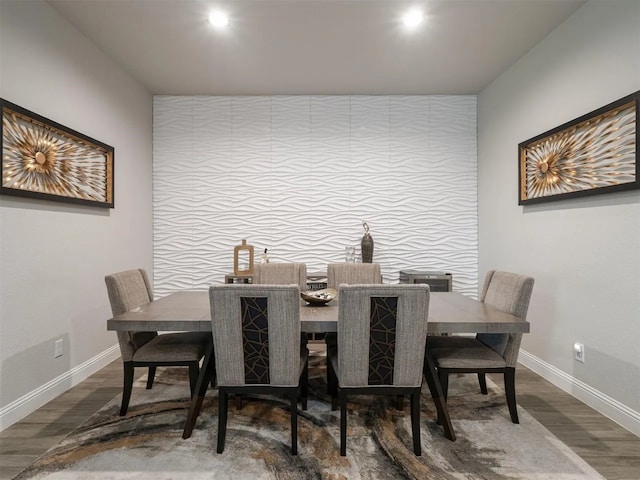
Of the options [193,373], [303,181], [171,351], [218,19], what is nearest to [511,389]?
[193,373]

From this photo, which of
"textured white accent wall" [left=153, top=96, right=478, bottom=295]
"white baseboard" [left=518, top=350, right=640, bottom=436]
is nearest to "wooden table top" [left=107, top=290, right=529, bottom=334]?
"white baseboard" [left=518, top=350, right=640, bottom=436]

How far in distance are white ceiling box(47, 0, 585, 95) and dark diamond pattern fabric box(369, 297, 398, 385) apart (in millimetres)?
2048

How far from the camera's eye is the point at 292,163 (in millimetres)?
3816

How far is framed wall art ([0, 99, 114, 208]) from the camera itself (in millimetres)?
2016

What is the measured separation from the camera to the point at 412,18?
7.91 feet

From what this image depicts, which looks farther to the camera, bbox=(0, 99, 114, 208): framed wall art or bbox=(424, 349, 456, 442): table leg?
bbox=(0, 99, 114, 208): framed wall art

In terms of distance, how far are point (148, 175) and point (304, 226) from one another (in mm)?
1850

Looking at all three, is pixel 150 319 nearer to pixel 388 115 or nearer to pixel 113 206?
pixel 113 206

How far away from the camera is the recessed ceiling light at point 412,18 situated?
7.75 feet

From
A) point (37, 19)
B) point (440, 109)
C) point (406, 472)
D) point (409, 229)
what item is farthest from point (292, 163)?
point (406, 472)

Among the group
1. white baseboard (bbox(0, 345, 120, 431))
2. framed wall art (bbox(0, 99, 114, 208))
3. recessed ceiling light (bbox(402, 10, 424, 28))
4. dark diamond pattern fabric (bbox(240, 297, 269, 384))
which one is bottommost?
white baseboard (bbox(0, 345, 120, 431))

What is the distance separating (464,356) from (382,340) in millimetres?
646

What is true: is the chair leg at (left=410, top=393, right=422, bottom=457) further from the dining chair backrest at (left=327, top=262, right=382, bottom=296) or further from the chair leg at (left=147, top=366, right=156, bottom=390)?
the chair leg at (left=147, top=366, right=156, bottom=390)

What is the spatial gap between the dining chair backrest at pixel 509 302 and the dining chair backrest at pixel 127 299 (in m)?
2.26
